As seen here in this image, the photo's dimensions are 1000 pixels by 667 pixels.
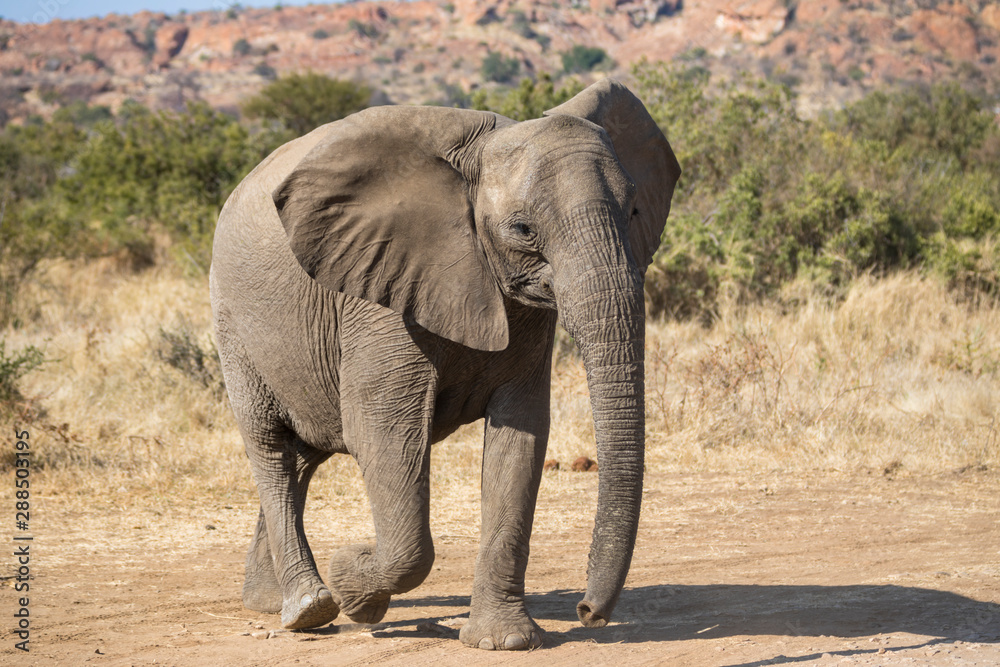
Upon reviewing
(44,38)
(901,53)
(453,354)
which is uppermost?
(453,354)

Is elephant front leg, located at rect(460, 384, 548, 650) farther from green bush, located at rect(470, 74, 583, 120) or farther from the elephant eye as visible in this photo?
green bush, located at rect(470, 74, 583, 120)

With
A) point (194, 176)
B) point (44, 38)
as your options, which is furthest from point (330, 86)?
point (44, 38)

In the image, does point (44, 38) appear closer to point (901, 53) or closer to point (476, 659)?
point (901, 53)

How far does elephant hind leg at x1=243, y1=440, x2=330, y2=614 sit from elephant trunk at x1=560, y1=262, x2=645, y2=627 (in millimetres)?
2001

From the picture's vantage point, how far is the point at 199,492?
7.58 metres

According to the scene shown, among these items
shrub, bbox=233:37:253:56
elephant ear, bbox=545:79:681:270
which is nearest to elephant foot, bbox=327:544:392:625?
elephant ear, bbox=545:79:681:270

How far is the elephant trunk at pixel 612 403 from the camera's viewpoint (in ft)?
12.0

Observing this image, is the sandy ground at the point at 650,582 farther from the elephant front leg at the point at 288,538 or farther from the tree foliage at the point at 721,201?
the tree foliage at the point at 721,201

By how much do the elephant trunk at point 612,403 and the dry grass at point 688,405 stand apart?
3.31 m

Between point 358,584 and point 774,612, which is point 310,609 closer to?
point 358,584

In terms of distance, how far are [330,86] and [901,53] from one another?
5495 centimetres

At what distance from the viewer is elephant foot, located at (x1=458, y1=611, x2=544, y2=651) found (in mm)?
4375

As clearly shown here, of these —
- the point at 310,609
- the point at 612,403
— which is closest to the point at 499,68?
the point at 310,609

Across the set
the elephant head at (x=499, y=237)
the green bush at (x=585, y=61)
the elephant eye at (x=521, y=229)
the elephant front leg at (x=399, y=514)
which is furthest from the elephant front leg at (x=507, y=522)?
the green bush at (x=585, y=61)
